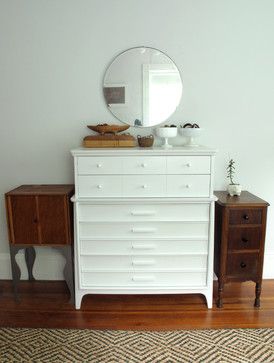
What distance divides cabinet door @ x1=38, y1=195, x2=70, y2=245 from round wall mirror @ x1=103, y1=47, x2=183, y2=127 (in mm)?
857

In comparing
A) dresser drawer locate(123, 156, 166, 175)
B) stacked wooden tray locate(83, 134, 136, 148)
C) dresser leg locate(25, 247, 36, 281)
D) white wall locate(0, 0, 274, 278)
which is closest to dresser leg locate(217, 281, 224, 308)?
white wall locate(0, 0, 274, 278)

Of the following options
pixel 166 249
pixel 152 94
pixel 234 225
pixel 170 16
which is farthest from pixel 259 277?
pixel 170 16

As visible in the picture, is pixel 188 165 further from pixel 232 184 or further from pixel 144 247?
pixel 144 247

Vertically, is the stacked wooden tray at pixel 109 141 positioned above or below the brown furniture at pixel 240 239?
above

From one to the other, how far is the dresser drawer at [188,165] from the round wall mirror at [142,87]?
1.69 feet

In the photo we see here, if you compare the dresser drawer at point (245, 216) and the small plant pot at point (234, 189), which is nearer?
the dresser drawer at point (245, 216)

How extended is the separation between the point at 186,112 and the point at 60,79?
106cm

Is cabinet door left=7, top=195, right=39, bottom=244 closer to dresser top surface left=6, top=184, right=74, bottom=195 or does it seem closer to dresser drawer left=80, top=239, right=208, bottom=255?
A: dresser top surface left=6, top=184, right=74, bottom=195

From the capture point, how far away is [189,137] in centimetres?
240

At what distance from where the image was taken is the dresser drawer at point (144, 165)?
2.06 metres

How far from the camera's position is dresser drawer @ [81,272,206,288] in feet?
7.23

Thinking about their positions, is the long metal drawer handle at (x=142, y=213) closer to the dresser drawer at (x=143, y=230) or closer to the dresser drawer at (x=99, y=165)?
the dresser drawer at (x=143, y=230)

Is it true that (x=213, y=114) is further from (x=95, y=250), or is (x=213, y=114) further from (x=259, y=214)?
(x=95, y=250)

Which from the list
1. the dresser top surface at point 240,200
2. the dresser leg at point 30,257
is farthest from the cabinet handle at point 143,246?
the dresser leg at point 30,257
